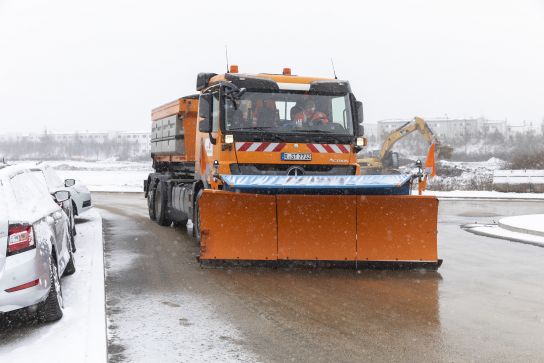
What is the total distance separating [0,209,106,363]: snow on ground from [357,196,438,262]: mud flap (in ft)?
11.9

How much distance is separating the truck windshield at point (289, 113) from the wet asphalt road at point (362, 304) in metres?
2.27

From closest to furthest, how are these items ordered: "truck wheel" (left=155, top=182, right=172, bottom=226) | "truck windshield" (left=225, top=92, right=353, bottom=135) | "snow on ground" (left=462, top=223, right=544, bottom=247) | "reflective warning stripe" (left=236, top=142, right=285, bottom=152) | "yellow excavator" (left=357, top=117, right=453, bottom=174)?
"reflective warning stripe" (left=236, top=142, right=285, bottom=152)
"truck windshield" (left=225, top=92, right=353, bottom=135)
"snow on ground" (left=462, top=223, right=544, bottom=247)
"truck wheel" (left=155, top=182, right=172, bottom=226)
"yellow excavator" (left=357, top=117, right=453, bottom=174)

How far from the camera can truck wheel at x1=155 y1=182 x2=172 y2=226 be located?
1466cm

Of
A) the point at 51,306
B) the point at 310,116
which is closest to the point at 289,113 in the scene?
the point at 310,116

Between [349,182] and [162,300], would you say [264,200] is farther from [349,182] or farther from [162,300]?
[162,300]

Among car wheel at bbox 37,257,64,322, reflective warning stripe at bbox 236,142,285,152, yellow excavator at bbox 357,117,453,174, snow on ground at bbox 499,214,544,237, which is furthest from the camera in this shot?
yellow excavator at bbox 357,117,453,174

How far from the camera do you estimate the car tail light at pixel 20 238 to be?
17.6 feet

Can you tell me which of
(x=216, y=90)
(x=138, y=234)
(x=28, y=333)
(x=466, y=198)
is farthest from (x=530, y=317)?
(x=466, y=198)

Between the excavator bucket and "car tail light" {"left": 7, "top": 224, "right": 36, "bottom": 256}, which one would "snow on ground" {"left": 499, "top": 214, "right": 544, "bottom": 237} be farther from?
"car tail light" {"left": 7, "top": 224, "right": 36, "bottom": 256}

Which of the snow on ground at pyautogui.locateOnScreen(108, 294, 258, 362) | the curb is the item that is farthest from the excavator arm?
the snow on ground at pyautogui.locateOnScreen(108, 294, 258, 362)

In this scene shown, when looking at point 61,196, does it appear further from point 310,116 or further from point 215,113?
point 310,116

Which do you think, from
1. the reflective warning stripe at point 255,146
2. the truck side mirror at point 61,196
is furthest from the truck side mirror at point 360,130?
the truck side mirror at point 61,196

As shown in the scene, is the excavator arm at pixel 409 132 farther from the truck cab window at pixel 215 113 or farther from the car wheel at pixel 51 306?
the car wheel at pixel 51 306

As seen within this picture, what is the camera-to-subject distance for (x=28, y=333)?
5.70 meters
